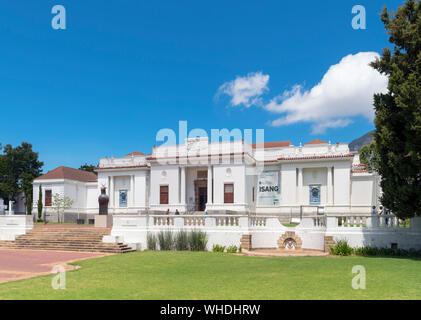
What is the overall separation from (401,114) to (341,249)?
6494mm

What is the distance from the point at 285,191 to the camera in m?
40.8

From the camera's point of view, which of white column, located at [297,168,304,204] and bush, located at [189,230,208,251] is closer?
bush, located at [189,230,208,251]

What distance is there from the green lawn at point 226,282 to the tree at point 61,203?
3445 centimetres

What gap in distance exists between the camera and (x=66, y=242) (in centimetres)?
2092

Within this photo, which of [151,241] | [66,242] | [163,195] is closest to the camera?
[151,241]

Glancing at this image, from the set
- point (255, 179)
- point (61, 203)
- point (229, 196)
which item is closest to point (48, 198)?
point (61, 203)

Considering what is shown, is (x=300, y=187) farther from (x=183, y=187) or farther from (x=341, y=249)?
(x=341, y=249)

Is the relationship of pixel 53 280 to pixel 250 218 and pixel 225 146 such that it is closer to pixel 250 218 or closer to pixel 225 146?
pixel 250 218

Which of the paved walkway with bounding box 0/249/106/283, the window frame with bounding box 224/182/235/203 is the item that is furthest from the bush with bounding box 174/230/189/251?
the window frame with bounding box 224/182/235/203

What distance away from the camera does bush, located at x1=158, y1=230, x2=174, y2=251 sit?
20016 mm

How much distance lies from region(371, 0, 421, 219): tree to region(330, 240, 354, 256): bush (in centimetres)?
268

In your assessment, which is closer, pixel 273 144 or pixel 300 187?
pixel 300 187

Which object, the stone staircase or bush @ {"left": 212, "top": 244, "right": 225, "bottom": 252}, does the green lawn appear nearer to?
bush @ {"left": 212, "top": 244, "right": 225, "bottom": 252}
